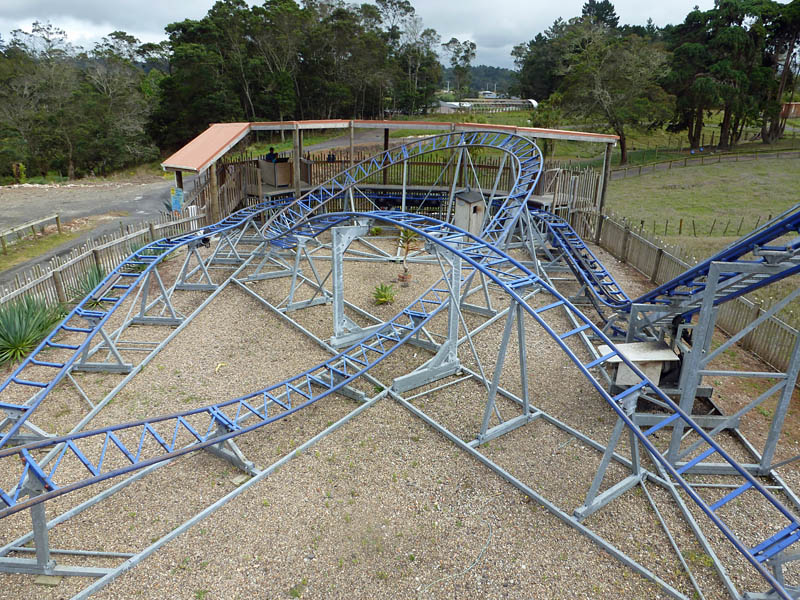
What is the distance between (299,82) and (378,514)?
53.3 metres

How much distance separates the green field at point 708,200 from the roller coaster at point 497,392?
744 cm

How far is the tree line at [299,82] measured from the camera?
142 feet

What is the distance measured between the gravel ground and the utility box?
368 inches

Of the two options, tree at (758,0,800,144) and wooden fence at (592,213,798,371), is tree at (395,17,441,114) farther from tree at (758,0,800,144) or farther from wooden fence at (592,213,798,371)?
wooden fence at (592,213,798,371)

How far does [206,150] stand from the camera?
17391 millimetres

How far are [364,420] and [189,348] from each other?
4.64 metres

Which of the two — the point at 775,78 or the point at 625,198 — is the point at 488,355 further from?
the point at 775,78

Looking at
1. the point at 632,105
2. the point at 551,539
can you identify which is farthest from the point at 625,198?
the point at 551,539

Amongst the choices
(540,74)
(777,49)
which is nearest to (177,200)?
(777,49)

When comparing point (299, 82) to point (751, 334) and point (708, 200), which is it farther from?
point (751, 334)

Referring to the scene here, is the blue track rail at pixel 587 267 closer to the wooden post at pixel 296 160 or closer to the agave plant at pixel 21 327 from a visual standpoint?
the wooden post at pixel 296 160

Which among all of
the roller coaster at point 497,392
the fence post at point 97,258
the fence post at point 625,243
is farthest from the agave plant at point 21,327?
the fence post at point 625,243

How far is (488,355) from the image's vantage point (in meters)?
11.5

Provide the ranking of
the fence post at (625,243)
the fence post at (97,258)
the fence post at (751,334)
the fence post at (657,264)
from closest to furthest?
1. the fence post at (751,334)
2. the fence post at (97,258)
3. the fence post at (657,264)
4. the fence post at (625,243)
